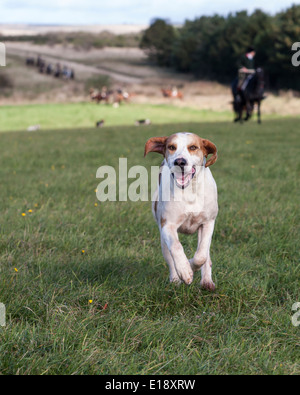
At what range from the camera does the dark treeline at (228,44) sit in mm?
57719

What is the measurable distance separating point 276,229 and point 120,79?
195 feet

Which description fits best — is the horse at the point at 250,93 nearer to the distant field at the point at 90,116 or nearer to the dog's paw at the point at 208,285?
the distant field at the point at 90,116

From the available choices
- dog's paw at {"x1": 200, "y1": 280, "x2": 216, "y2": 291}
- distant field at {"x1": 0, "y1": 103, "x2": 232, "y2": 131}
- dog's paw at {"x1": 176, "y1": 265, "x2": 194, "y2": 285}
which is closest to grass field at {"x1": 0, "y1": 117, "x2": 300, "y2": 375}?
dog's paw at {"x1": 200, "y1": 280, "x2": 216, "y2": 291}

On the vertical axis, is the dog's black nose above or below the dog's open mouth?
above

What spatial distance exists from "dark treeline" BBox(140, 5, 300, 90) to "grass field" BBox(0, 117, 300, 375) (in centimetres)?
5387

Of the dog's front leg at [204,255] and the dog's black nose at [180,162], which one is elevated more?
the dog's black nose at [180,162]

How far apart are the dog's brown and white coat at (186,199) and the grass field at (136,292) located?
379 mm

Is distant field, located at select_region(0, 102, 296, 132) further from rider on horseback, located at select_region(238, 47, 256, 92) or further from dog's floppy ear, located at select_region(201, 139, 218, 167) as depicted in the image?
dog's floppy ear, located at select_region(201, 139, 218, 167)

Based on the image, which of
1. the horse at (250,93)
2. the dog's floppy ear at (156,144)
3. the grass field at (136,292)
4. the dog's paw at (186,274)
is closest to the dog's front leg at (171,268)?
the grass field at (136,292)

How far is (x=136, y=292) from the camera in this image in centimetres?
414

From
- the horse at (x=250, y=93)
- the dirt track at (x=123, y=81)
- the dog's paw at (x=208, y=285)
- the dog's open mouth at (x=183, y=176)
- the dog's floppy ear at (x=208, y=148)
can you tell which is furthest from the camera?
the dirt track at (x=123, y=81)

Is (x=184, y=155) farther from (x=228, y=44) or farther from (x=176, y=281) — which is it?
(x=228, y=44)

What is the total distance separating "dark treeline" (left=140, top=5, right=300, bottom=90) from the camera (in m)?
57.7

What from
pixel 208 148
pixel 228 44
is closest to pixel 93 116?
pixel 208 148
